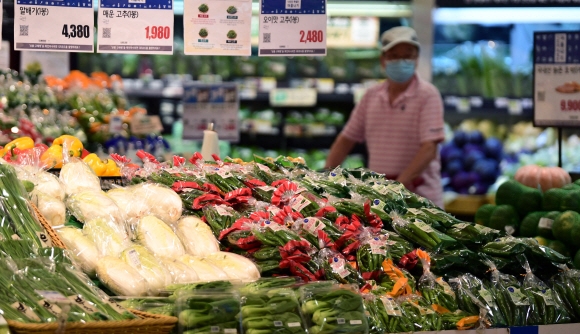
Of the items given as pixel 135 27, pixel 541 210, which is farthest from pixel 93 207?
pixel 541 210

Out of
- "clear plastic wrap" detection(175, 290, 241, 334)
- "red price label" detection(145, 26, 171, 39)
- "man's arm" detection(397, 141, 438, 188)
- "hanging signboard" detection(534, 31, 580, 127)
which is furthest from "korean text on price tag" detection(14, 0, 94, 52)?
"hanging signboard" detection(534, 31, 580, 127)

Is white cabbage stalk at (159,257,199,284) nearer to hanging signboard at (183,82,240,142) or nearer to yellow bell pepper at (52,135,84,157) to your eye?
yellow bell pepper at (52,135,84,157)

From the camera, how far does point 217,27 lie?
3.74 m

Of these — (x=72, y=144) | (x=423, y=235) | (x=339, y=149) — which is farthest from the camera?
(x=339, y=149)

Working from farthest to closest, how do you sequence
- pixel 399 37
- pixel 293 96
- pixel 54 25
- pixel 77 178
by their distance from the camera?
pixel 293 96 < pixel 399 37 < pixel 54 25 < pixel 77 178

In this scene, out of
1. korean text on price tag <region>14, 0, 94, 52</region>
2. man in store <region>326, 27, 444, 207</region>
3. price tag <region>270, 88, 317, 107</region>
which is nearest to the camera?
korean text on price tag <region>14, 0, 94, 52</region>

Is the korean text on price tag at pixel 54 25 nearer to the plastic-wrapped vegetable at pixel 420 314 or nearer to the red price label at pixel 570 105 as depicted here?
the plastic-wrapped vegetable at pixel 420 314

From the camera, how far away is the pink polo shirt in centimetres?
559

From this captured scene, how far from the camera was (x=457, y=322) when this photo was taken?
107 inches

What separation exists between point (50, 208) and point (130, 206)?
0.31 meters

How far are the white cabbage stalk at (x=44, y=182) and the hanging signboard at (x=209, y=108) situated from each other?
2.95m

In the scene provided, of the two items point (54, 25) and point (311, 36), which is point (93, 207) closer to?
point (54, 25)

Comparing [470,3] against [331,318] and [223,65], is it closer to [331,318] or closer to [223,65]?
[223,65]

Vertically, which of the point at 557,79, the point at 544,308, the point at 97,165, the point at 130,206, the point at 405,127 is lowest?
the point at 544,308
